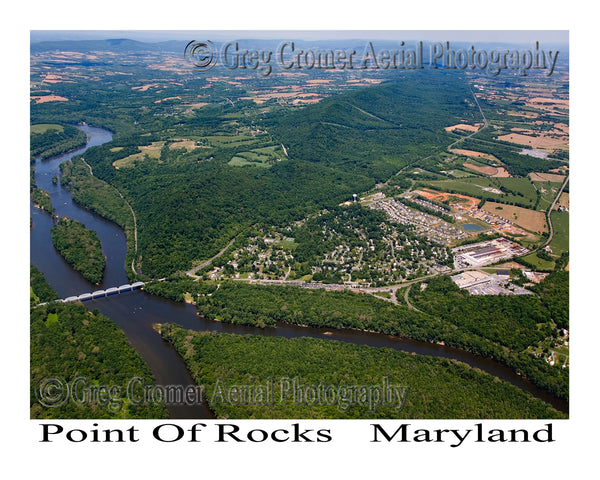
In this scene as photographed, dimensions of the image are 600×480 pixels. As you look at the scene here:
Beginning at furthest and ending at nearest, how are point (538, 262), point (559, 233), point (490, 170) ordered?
point (490, 170)
point (559, 233)
point (538, 262)

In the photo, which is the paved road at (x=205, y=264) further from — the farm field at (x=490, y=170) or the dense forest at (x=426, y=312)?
the farm field at (x=490, y=170)

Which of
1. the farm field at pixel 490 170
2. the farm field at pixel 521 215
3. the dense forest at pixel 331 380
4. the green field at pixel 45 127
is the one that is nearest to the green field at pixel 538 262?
the farm field at pixel 521 215

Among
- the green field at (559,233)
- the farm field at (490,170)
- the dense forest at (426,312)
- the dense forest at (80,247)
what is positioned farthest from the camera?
the farm field at (490,170)

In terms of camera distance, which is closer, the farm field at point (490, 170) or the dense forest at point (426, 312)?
the dense forest at point (426, 312)

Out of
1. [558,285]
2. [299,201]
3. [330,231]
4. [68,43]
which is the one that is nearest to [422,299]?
[558,285]

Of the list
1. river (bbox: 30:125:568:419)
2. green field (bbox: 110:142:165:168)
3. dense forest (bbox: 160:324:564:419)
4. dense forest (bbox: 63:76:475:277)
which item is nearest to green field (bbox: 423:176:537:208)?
dense forest (bbox: 63:76:475:277)

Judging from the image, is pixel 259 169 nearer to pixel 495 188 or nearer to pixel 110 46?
pixel 495 188

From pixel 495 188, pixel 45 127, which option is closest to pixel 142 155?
pixel 45 127
